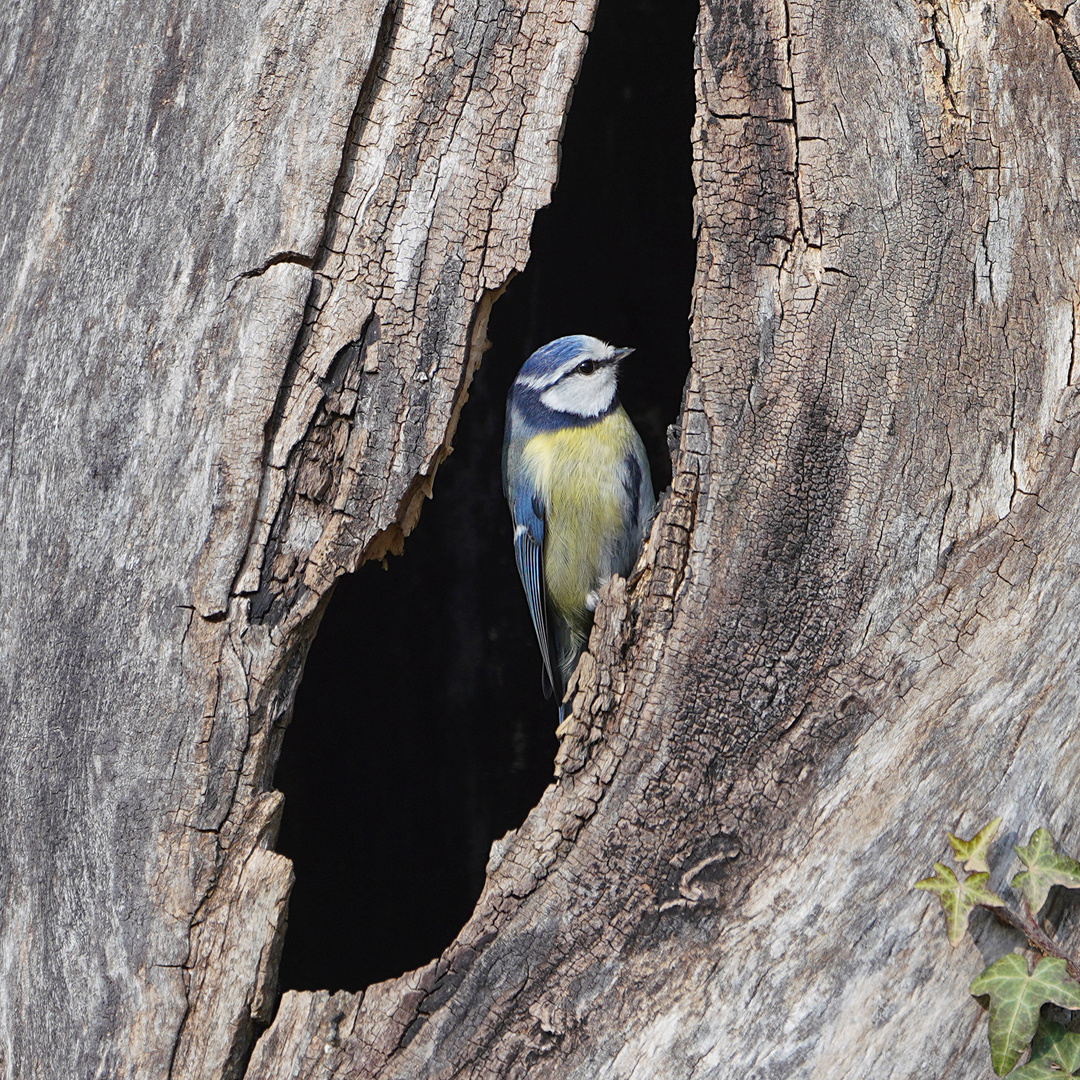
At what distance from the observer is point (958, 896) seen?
1.58 metres

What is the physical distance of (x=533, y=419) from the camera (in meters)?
3.10

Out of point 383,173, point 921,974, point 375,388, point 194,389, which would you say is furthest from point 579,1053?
point 383,173

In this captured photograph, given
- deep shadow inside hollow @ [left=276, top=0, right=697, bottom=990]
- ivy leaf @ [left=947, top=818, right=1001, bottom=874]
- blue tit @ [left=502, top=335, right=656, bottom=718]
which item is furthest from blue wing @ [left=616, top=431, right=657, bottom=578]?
ivy leaf @ [left=947, top=818, right=1001, bottom=874]

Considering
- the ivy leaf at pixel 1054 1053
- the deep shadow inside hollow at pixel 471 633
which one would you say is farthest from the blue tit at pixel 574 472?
the ivy leaf at pixel 1054 1053

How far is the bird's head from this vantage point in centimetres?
298

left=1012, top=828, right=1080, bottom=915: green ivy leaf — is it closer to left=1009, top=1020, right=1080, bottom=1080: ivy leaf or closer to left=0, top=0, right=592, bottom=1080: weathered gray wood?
left=1009, top=1020, right=1080, bottom=1080: ivy leaf

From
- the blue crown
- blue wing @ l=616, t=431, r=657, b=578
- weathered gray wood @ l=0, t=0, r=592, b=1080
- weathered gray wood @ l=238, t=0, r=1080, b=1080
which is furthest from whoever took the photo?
blue wing @ l=616, t=431, r=657, b=578

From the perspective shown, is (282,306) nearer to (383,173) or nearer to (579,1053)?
(383,173)

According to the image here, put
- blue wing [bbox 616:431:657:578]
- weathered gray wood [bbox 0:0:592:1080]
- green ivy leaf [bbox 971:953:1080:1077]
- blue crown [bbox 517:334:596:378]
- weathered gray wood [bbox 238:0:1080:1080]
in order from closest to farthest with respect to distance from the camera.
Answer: green ivy leaf [bbox 971:953:1080:1077] < weathered gray wood [bbox 238:0:1080:1080] < weathered gray wood [bbox 0:0:592:1080] < blue crown [bbox 517:334:596:378] < blue wing [bbox 616:431:657:578]

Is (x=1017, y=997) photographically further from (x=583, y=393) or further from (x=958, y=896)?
(x=583, y=393)

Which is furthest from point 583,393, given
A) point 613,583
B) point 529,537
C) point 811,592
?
point 811,592

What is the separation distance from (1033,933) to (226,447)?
160 centimetres

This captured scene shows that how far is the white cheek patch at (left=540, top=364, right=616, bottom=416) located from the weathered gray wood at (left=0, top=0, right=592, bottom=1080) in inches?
44.2

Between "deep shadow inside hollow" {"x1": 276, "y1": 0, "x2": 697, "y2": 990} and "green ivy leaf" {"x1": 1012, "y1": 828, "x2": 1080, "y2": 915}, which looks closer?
"green ivy leaf" {"x1": 1012, "y1": 828, "x2": 1080, "y2": 915}
